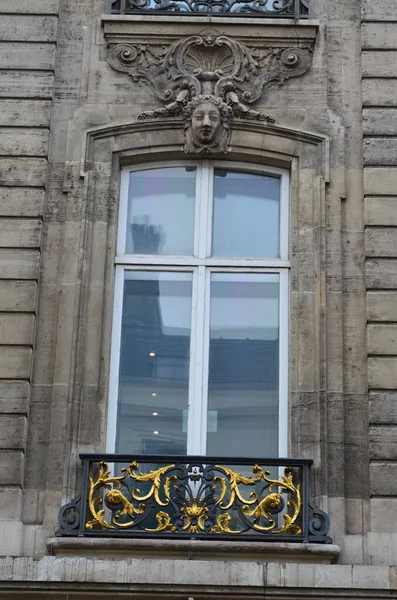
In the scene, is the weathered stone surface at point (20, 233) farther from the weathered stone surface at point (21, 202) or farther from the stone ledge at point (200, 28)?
the stone ledge at point (200, 28)

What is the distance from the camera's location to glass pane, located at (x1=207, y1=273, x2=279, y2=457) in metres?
11.3

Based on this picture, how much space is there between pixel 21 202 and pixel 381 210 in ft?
9.59

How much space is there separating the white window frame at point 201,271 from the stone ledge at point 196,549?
92cm

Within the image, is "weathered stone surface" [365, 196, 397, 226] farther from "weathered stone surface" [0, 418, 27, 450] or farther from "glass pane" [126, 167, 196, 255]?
"weathered stone surface" [0, 418, 27, 450]

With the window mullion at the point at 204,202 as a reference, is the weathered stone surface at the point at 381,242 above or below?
below

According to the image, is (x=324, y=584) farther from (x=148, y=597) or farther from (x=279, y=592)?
(x=148, y=597)

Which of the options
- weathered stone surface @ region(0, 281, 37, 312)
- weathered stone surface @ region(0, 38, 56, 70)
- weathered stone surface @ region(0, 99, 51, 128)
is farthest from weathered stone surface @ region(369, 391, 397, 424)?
weathered stone surface @ region(0, 38, 56, 70)

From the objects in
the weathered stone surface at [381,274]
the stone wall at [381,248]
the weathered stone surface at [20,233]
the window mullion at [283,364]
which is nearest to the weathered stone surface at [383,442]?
the stone wall at [381,248]

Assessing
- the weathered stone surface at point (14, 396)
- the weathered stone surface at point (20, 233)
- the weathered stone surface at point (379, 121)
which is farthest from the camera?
the weathered stone surface at point (379, 121)

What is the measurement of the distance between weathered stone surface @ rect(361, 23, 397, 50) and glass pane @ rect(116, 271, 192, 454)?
2.56m

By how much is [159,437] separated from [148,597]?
4.96 feet

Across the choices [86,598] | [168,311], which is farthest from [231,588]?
[168,311]

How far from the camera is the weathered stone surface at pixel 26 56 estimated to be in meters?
12.2

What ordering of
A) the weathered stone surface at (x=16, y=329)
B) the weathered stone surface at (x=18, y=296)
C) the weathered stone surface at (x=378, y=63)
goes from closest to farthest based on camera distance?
the weathered stone surface at (x=16, y=329)
the weathered stone surface at (x=18, y=296)
the weathered stone surface at (x=378, y=63)
